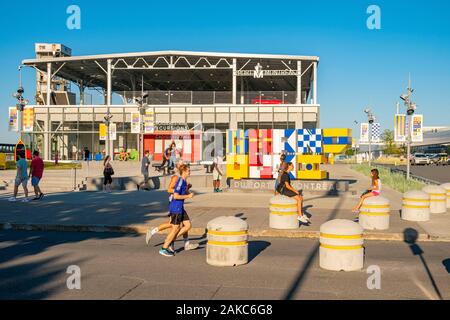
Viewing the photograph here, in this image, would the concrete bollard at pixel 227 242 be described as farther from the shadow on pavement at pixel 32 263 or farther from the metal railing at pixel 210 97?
the metal railing at pixel 210 97

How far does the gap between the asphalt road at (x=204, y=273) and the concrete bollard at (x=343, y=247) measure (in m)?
0.17

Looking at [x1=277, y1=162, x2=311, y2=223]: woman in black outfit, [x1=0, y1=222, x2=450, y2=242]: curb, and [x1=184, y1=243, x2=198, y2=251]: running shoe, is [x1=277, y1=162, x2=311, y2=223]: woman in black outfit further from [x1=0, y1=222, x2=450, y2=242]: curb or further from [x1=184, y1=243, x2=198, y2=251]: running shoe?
[x1=184, y1=243, x2=198, y2=251]: running shoe

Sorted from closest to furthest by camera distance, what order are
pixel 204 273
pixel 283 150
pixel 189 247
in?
pixel 204 273, pixel 189 247, pixel 283 150

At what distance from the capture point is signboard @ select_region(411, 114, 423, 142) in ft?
93.8

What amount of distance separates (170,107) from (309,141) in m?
31.1

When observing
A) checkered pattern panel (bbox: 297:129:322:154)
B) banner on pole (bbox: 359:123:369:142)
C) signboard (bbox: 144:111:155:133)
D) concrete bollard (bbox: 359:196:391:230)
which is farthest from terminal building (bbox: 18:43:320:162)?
concrete bollard (bbox: 359:196:391:230)

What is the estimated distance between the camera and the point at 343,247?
8078mm

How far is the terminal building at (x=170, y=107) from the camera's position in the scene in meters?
49.1

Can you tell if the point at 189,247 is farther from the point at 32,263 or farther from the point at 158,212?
the point at 158,212

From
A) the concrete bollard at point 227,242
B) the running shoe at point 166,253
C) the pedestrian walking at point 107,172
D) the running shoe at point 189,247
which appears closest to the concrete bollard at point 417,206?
the running shoe at point 189,247

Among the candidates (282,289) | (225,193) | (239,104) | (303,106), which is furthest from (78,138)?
(282,289)

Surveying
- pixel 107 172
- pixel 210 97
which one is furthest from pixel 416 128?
pixel 210 97

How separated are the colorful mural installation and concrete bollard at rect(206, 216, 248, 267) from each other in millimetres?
12937

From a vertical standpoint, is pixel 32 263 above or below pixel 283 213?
below
